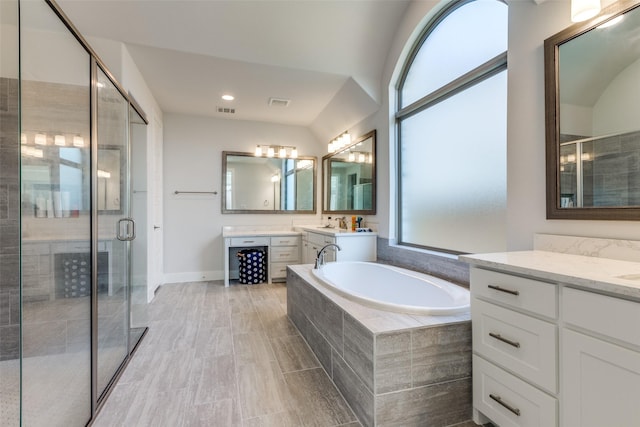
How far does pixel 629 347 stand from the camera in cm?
89

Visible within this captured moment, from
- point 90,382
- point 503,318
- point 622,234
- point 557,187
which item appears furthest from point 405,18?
point 90,382

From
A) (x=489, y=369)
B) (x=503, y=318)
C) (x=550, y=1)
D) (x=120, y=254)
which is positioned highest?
(x=550, y=1)

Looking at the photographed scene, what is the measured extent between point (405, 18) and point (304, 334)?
3.16 metres

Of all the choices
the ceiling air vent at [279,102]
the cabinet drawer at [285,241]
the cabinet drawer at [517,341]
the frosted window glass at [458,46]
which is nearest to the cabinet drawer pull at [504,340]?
the cabinet drawer at [517,341]

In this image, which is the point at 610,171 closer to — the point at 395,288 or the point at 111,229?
the point at 395,288

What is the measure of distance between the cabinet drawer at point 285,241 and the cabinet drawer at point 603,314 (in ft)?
12.2

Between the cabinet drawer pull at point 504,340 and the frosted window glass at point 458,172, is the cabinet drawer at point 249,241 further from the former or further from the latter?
the cabinet drawer pull at point 504,340

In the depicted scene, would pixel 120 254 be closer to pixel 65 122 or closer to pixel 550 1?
pixel 65 122

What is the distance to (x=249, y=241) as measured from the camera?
4348 millimetres

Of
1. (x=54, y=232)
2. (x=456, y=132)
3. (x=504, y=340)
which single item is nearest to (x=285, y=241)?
(x=456, y=132)

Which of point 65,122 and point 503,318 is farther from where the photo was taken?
point 65,122

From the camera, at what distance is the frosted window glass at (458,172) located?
6.82 feet

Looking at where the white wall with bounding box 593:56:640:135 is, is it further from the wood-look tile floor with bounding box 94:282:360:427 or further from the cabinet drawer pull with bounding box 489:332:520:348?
the wood-look tile floor with bounding box 94:282:360:427

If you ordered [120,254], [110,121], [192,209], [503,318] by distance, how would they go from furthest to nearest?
[192,209] → [120,254] → [110,121] → [503,318]
